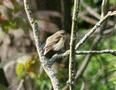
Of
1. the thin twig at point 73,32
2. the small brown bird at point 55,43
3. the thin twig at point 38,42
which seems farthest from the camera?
the small brown bird at point 55,43

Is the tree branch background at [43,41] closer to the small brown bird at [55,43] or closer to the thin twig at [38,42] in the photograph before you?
the small brown bird at [55,43]

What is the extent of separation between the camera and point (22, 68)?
2.92 metres

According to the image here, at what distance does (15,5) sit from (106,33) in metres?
1.14

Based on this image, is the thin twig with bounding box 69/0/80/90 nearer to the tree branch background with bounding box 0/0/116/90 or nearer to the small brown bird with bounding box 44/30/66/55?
the small brown bird with bounding box 44/30/66/55

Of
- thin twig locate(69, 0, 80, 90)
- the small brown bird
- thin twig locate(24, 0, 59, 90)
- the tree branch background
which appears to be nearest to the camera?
thin twig locate(69, 0, 80, 90)

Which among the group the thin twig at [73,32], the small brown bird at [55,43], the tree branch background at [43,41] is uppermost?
the thin twig at [73,32]

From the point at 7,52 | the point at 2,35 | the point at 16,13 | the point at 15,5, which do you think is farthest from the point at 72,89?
the point at 7,52

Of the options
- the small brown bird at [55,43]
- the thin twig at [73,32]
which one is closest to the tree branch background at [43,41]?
the small brown bird at [55,43]

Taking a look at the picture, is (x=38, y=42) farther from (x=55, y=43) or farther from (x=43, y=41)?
(x=43, y=41)

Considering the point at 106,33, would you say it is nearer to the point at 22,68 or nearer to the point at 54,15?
the point at 54,15

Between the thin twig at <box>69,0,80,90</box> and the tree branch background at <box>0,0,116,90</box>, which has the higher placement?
the thin twig at <box>69,0,80,90</box>

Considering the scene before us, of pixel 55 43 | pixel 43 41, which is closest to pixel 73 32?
pixel 55 43

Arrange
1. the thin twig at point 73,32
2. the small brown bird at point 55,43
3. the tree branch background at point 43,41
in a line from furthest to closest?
the tree branch background at point 43,41
the small brown bird at point 55,43
the thin twig at point 73,32

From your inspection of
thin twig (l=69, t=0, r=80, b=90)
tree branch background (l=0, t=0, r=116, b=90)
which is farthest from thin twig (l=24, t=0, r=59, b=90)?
tree branch background (l=0, t=0, r=116, b=90)
